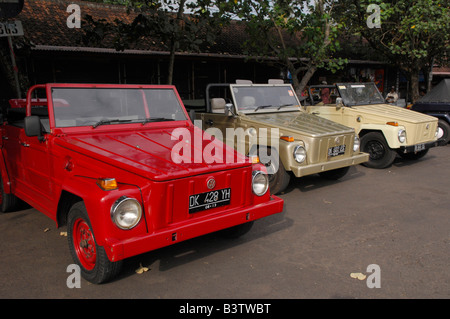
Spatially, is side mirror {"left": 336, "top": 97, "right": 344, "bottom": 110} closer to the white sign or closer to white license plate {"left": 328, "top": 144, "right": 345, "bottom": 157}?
white license plate {"left": 328, "top": 144, "right": 345, "bottom": 157}

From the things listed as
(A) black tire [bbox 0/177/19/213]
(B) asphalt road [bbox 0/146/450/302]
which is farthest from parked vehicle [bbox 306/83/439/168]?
(A) black tire [bbox 0/177/19/213]

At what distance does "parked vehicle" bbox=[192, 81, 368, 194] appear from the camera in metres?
5.45

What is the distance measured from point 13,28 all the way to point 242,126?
3.83 meters

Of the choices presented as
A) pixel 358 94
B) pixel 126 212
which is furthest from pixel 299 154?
pixel 358 94

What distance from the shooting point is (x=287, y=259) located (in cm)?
364

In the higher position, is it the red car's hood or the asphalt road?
the red car's hood

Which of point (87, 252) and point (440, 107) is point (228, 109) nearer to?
point (87, 252)

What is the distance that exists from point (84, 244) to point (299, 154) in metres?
3.26

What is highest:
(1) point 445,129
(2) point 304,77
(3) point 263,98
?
(2) point 304,77

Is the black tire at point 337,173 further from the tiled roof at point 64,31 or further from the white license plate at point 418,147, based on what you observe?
the tiled roof at point 64,31

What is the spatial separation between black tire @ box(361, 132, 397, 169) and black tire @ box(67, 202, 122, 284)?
5.92m

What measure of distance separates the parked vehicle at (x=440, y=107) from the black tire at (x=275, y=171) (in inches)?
252

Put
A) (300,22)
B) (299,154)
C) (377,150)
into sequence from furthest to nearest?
1. (300,22)
2. (377,150)
3. (299,154)
